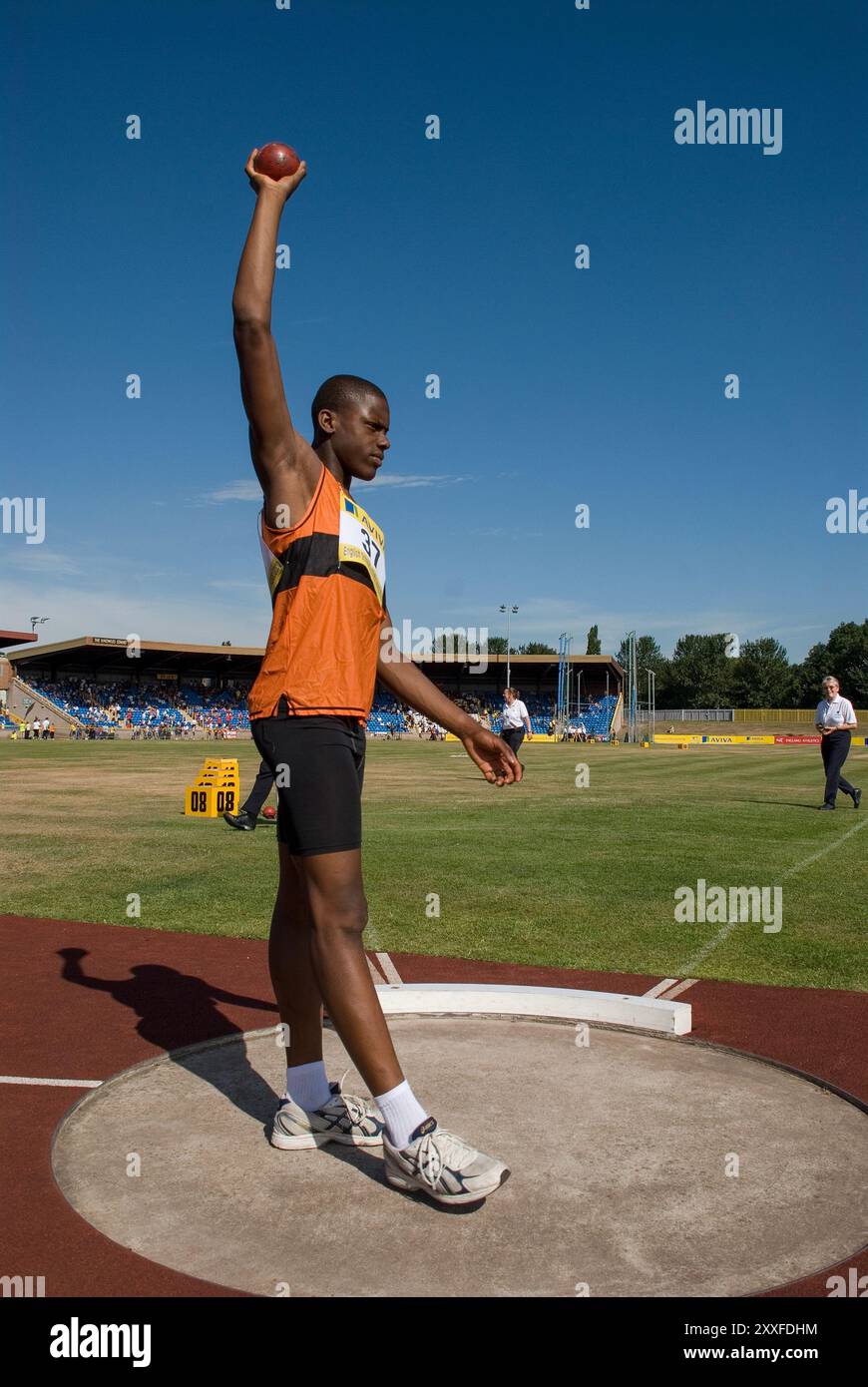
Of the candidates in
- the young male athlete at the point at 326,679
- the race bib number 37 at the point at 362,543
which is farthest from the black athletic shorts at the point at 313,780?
the race bib number 37 at the point at 362,543

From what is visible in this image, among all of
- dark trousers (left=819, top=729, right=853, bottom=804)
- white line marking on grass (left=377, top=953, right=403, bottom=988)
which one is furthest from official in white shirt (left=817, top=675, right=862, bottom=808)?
white line marking on grass (left=377, top=953, right=403, bottom=988)

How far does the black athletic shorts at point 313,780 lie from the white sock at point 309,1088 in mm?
926

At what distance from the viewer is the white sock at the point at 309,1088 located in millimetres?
3617

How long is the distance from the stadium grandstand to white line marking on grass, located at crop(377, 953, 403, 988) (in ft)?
179

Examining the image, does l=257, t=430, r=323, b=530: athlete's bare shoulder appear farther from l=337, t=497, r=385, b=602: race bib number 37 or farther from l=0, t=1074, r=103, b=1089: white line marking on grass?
l=0, t=1074, r=103, b=1089: white line marking on grass

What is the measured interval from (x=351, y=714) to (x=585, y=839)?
996 centimetres

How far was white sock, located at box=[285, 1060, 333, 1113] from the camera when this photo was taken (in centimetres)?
362

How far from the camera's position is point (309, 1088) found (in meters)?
3.63

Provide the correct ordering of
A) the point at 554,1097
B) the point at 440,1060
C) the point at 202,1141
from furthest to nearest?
the point at 440,1060
the point at 554,1097
the point at 202,1141

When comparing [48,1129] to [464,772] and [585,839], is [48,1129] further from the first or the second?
[464,772]

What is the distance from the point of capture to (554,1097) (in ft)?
13.0

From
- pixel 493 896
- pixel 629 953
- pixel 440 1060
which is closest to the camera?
pixel 440 1060

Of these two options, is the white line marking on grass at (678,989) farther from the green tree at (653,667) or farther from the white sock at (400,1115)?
the green tree at (653,667)
